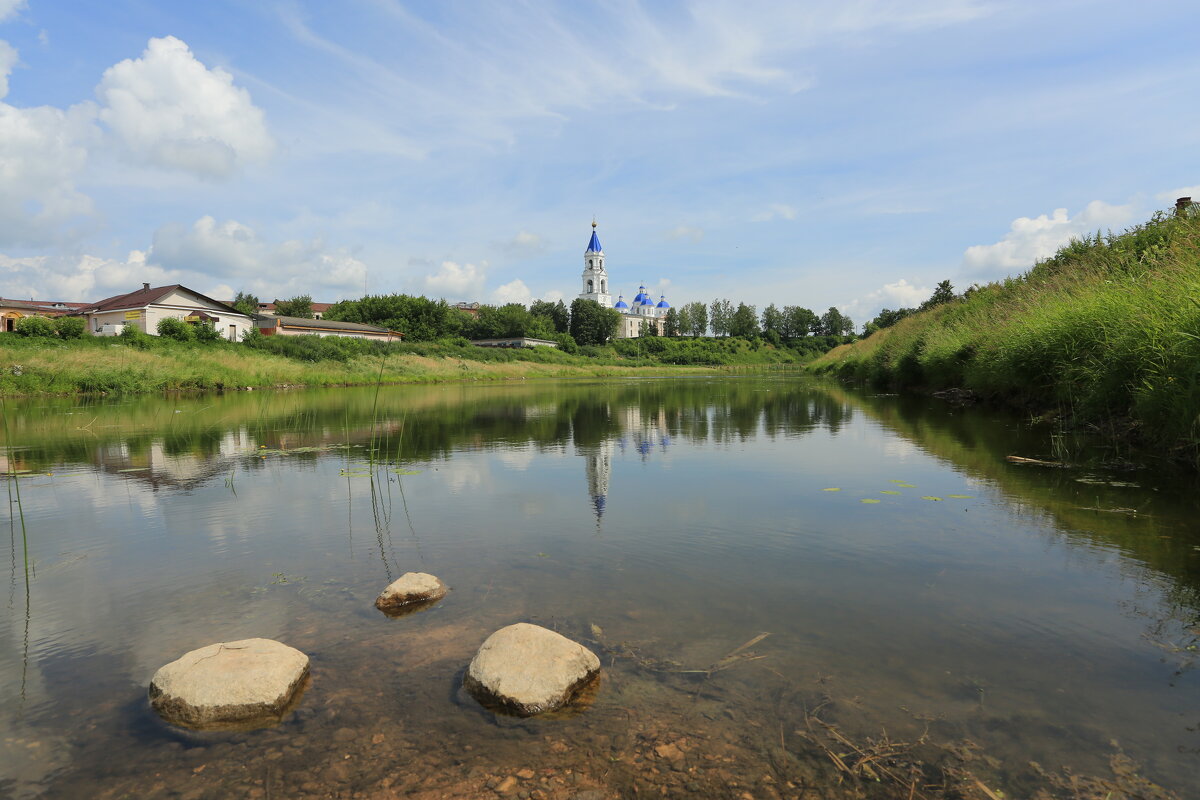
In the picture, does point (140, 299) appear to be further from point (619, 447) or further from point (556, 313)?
point (556, 313)

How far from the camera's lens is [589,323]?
114 meters

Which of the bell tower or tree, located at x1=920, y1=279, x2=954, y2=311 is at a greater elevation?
the bell tower

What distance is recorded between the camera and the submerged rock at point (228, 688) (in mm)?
3340

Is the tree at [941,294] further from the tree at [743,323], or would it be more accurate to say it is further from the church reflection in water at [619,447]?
the tree at [743,323]

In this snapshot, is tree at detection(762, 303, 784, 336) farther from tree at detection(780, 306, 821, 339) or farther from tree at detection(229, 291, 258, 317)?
tree at detection(229, 291, 258, 317)

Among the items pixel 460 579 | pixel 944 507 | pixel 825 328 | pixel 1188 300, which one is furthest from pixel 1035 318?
pixel 825 328

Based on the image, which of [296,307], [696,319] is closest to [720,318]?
[696,319]

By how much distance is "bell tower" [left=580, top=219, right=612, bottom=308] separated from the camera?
470ft

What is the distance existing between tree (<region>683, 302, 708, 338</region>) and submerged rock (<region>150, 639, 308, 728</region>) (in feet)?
459

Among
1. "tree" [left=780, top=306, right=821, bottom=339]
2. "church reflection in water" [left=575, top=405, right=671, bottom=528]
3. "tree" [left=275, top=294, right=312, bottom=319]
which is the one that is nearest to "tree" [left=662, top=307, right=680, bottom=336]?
"tree" [left=780, top=306, right=821, bottom=339]

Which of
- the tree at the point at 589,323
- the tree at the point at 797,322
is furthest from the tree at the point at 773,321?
the tree at the point at 589,323

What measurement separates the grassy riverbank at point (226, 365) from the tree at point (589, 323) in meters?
44.2

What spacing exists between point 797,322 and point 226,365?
128 m

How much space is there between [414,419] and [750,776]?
1732 cm
